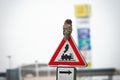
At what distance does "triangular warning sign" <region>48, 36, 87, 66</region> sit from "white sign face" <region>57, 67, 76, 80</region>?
0.04m

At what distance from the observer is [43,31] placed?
11.6ft

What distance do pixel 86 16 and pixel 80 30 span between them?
279mm

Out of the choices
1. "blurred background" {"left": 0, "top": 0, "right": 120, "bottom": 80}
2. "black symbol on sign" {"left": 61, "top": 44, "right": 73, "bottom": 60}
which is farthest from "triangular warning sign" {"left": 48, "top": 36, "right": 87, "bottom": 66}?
"blurred background" {"left": 0, "top": 0, "right": 120, "bottom": 80}

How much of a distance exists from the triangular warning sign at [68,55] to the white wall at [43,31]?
6.68ft

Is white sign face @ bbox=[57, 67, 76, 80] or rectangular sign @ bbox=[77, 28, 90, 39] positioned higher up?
rectangular sign @ bbox=[77, 28, 90, 39]

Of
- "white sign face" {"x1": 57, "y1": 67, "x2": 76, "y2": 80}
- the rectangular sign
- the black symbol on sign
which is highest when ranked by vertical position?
the rectangular sign

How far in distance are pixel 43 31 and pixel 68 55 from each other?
212cm

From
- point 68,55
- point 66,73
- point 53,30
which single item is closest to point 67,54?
point 68,55

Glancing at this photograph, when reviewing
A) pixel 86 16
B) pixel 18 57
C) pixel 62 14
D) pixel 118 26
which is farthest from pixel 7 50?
pixel 118 26

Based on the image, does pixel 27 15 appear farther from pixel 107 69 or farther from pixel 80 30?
pixel 107 69

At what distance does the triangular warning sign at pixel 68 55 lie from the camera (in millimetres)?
1432

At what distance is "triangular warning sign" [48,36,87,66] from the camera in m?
1.43

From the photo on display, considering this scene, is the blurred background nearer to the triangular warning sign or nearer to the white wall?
the white wall

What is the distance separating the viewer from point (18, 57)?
3506 mm
